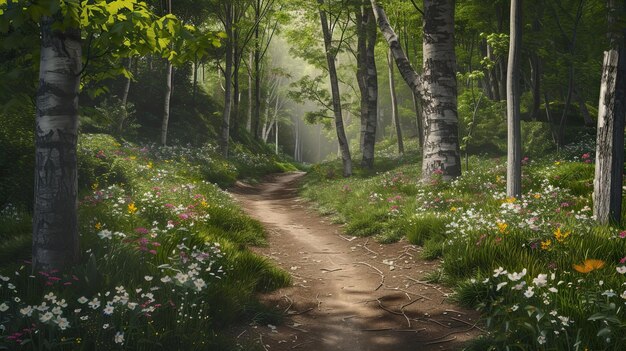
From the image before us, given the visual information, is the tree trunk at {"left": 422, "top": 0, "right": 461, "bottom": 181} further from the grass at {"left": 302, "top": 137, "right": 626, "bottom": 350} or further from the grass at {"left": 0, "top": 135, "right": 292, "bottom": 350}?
the grass at {"left": 0, "top": 135, "right": 292, "bottom": 350}

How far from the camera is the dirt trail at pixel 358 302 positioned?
15.2 ft

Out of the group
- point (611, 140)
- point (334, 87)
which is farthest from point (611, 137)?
→ point (334, 87)

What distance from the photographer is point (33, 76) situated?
5.16 m

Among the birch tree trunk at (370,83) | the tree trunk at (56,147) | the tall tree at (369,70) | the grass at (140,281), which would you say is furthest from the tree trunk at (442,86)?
the birch tree trunk at (370,83)

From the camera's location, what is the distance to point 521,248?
5.74m

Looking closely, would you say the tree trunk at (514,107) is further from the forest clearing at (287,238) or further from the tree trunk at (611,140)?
the tree trunk at (611,140)

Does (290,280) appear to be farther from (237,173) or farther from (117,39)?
(237,173)

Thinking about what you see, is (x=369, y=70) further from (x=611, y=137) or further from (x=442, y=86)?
(x=611, y=137)

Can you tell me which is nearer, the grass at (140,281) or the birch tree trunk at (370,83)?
the grass at (140,281)

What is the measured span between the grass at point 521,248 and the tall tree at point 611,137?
1.06ft

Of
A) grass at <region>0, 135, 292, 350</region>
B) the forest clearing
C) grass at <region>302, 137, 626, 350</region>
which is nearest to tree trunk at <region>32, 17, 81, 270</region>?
the forest clearing

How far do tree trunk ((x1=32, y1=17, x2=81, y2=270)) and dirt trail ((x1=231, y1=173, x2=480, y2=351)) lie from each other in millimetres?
2061

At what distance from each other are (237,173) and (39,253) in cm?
1725

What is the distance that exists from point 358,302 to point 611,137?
415 centimetres
